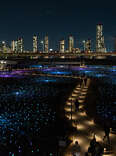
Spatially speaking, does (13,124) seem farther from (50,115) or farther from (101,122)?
(101,122)

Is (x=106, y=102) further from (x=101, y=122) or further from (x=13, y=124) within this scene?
(x=13, y=124)

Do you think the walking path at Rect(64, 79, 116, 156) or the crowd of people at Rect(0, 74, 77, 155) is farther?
the crowd of people at Rect(0, 74, 77, 155)

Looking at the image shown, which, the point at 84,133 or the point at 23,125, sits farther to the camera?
the point at 23,125

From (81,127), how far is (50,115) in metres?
3.00

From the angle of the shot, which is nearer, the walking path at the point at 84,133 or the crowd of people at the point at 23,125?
the walking path at the point at 84,133

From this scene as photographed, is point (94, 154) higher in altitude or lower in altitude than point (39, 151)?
higher

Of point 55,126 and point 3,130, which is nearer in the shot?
point 3,130

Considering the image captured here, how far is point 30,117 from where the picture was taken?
1180 centimetres

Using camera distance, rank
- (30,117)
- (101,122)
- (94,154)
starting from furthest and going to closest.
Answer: (30,117) < (101,122) < (94,154)

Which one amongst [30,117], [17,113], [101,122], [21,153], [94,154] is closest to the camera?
[94,154]

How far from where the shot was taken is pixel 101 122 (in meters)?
10.4

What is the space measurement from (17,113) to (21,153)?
528 centimetres

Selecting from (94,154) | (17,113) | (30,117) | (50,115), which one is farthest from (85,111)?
(94,154)

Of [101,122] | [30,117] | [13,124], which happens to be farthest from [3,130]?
[101,122]
